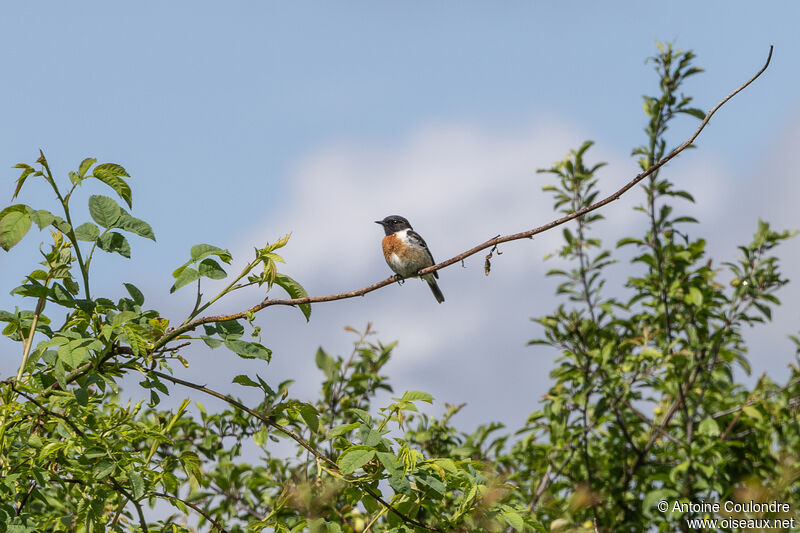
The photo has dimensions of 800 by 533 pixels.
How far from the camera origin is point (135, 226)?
2.69 metres

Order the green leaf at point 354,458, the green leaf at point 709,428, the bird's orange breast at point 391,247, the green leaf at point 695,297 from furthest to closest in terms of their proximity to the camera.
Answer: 1. the bird's orange breast at point 391,247
2. the green leaf at point 695,297
3. the green leaf at point 709,428
4. the green leaf at point 354,458

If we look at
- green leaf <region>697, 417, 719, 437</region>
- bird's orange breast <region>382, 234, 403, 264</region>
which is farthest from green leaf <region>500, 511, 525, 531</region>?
bird's orange breast <region>382, 234, 403, 264</region>

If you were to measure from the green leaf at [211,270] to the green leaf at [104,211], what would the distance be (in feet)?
1.04

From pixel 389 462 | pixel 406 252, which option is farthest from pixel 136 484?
pixel 406 252

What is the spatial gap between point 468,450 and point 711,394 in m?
3.02

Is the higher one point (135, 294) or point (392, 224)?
point (392, 224)

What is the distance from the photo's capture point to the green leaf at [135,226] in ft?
8.79

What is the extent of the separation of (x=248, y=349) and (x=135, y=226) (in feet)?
1.79

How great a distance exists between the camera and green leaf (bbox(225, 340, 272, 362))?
258cm

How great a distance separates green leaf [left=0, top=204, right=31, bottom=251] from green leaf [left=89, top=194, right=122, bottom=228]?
222 millimetres

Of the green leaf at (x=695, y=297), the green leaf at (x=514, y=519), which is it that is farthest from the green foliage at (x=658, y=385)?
the green leaf at (x=514, y=519)

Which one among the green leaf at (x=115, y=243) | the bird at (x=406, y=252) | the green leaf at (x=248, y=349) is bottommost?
the green leaf at (x=248, y=349)

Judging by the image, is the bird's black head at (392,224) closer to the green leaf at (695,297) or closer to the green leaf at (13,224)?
the green leaf at (695,297)

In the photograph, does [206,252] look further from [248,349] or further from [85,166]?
[85,166]
